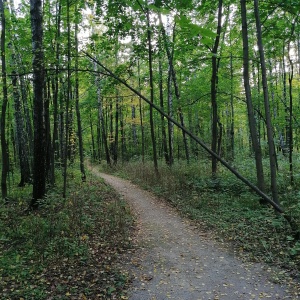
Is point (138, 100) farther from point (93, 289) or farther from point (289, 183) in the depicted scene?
point (93, 289)

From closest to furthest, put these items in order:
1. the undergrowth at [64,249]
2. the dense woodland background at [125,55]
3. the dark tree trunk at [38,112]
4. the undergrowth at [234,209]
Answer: the dense woodland background at [125,55] < the undergrowth at [64,249] < the undergrowth at [234,209] < the dark tree trunk at [38,112]

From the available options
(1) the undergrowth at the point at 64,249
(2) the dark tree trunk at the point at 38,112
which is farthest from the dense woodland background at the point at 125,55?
(1) the undergrowth at the point at 64,249

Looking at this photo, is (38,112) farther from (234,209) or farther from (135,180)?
(135,180)

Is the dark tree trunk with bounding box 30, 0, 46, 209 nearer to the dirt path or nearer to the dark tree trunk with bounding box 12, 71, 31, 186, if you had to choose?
the dirt path

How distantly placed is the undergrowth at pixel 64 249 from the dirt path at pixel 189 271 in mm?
508

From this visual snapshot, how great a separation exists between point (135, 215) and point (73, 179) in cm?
570

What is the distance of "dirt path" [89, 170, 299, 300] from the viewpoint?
15.0ft

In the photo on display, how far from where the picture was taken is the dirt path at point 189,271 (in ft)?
15.0

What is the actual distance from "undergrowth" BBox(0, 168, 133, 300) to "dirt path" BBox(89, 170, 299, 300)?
508 mm

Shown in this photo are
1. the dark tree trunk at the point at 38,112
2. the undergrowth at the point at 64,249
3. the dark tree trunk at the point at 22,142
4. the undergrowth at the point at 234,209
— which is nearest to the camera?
the undergrowth at the point at 64,249

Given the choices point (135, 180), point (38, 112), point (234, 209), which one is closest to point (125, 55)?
point (135, 180)

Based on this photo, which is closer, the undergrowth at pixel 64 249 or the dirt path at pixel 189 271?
the dirt path at pixel 189 271

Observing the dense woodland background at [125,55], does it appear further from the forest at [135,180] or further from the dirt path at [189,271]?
the dirt path at [189,271]

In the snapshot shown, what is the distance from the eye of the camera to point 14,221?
7.77 m
